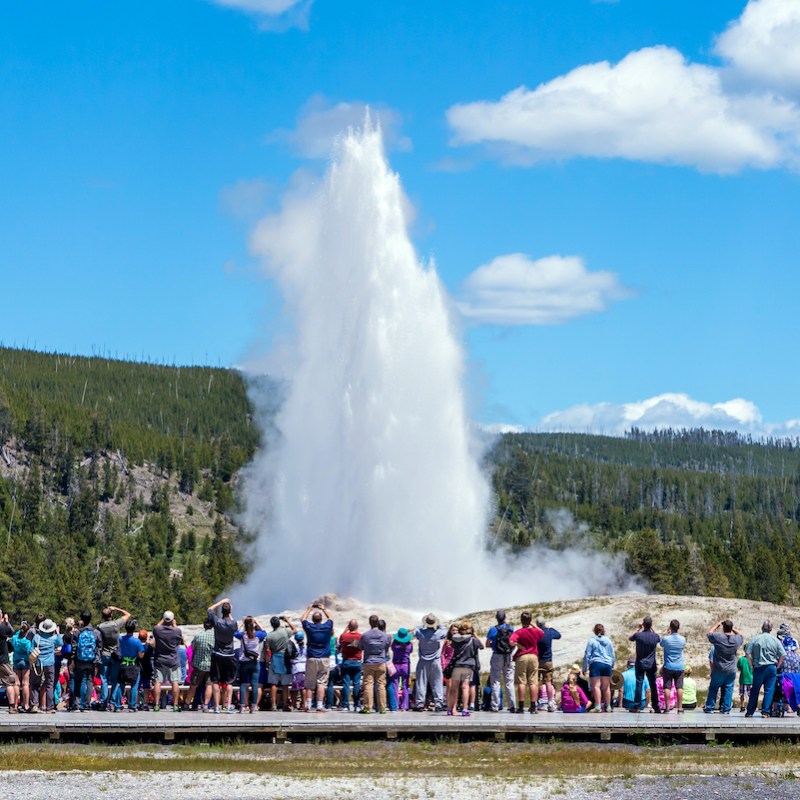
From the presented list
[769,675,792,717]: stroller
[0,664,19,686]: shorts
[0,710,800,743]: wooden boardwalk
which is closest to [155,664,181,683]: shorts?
[0,710,800,743]: wooden boardwalk

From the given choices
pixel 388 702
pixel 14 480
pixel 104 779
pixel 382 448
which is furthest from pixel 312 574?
pixel 14 480

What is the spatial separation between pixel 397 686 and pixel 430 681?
554 millimetres

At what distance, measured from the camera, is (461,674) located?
2130 cm

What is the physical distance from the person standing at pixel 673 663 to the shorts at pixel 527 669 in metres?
1.96

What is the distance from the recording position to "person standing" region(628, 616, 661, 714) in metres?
21.3

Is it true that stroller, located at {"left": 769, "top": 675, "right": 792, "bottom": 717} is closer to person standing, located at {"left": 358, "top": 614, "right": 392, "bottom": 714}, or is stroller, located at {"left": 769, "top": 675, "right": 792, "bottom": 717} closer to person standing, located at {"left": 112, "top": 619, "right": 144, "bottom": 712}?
person standing, located at {"left": 358, "top": 614, "right": 392, "bottom": 714}

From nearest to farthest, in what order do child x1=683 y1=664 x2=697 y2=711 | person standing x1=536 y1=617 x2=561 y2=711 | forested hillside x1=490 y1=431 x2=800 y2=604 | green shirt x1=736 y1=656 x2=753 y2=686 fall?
1. person standing x1=536 y1=617 x2=561 y2=711
2. green shirt x1=736 y1=656 x2=753 y2=686
3. child x1=683 y1=664 x2=697 y2=711
4. forested hillside x1=490 y1=431 x2=800 y2=604

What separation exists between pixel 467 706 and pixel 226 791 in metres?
5.27

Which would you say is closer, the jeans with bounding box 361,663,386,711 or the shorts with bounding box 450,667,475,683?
the shorts with bounding box 450,667,475,683

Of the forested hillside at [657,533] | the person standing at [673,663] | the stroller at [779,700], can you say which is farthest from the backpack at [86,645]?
the forested hillside at [657,533]

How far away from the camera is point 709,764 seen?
18.8m

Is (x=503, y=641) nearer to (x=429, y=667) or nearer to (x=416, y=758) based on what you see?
(x=429, y=667)

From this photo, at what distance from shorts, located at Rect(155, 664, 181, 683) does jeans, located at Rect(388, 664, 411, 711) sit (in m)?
3.27

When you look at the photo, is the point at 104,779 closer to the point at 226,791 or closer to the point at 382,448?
the point at 226,791
